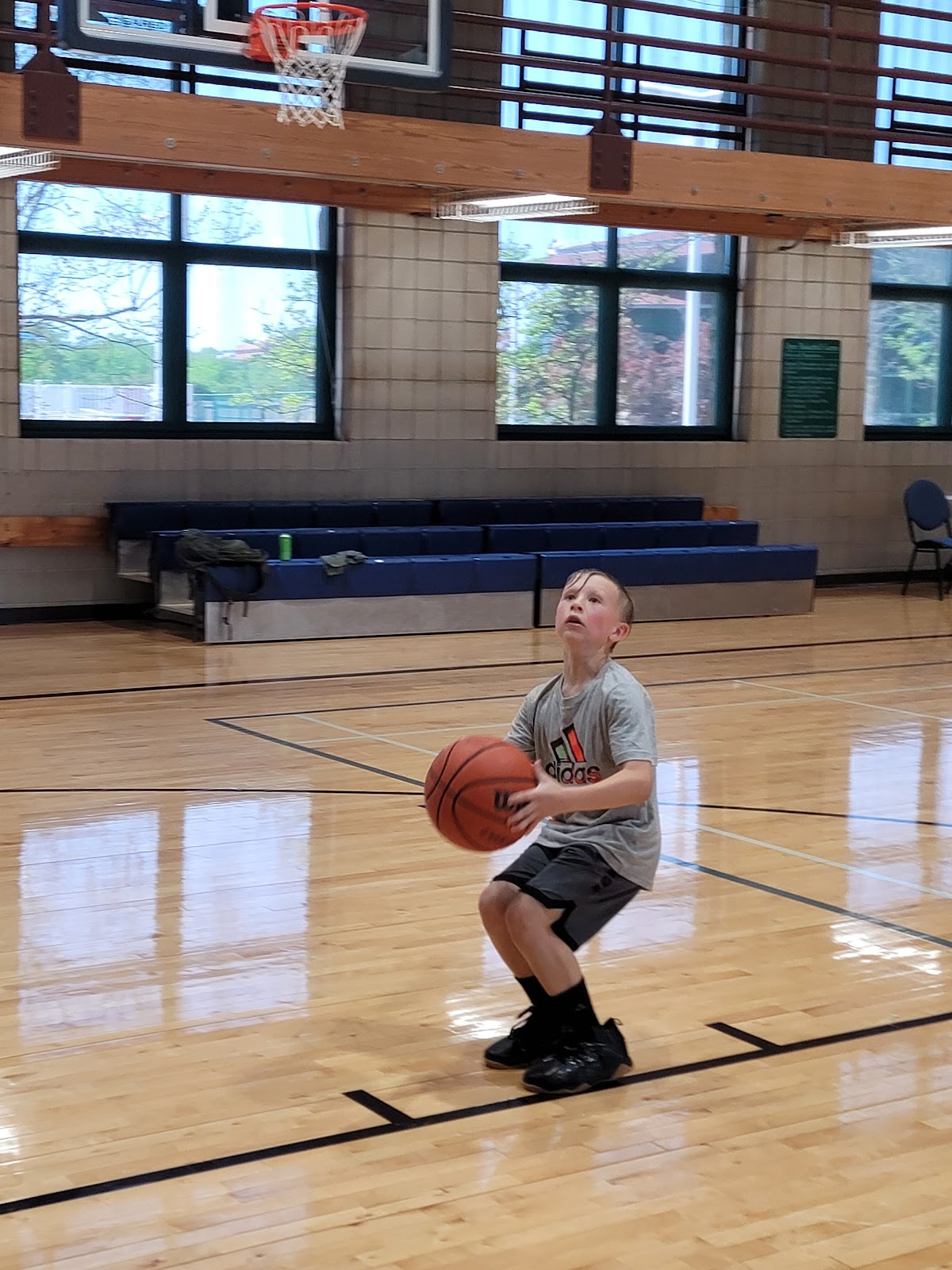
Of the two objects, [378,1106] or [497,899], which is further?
[497,899]

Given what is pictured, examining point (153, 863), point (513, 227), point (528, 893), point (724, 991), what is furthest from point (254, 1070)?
point (513, 227)

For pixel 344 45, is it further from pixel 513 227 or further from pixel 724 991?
pixel 724 991

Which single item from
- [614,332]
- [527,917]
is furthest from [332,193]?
[527,917]

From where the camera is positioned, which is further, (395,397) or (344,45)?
(395,397)

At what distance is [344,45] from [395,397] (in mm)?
3940

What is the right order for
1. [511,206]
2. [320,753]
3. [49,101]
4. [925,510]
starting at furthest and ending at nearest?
1. [925,510]
2. [511,206]
3. [49,101]
4. [320,753]

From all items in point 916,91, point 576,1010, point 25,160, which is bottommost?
point 576,1010

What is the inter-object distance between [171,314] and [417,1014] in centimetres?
810

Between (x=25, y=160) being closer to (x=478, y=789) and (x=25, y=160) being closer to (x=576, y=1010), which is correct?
(x=478, y=789)

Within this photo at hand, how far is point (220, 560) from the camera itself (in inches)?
388

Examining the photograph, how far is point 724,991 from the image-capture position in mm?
4176

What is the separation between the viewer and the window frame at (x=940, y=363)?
47.1ft

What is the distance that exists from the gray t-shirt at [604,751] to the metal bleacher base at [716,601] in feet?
24.9

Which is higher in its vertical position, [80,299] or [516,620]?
[80,299]
